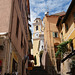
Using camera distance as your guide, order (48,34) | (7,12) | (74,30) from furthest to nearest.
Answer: (48,34) → (74,30) → (7,12)

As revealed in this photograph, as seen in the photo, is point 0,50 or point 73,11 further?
point 73,11

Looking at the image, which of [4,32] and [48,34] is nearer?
[4,32]

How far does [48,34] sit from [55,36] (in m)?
1.43

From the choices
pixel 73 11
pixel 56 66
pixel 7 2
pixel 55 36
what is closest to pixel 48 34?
pixel 55 36

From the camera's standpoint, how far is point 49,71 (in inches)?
887

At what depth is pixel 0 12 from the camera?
7855 millimetres

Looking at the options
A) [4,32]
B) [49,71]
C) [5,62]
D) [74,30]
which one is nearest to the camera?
[5,62]

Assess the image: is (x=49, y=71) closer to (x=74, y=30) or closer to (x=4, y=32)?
(x=74, y=30)

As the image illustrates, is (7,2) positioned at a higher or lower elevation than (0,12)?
higher

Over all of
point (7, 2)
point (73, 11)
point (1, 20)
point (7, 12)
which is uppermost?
point (73, 11)

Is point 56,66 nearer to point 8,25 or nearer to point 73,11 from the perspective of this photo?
point 73,11

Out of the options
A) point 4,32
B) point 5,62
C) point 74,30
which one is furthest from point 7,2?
point 74,30

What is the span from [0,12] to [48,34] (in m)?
19.1

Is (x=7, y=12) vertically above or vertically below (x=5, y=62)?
above
